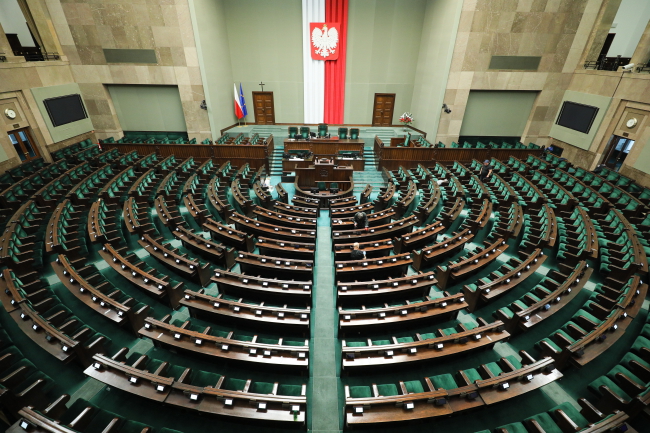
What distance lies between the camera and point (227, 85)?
1605 cm

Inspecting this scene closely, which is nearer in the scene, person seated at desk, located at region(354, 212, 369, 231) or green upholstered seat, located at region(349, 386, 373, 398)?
green upholstered seat, located at region(349, 386, 373, 398)

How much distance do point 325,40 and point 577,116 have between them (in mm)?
13188

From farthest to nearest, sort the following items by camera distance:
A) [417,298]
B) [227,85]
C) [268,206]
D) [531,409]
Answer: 1. [227,85]
2. [268,206]
3. [417,298]
4. [531,409]

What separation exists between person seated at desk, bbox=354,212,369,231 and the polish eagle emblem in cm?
1280

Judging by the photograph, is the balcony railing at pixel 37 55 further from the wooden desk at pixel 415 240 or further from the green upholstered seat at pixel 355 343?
the green upholstered seat at pixel 355 343

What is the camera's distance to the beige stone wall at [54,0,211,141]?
12609 mm

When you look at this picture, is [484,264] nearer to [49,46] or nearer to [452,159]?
[452,159]

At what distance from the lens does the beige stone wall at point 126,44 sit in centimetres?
1261

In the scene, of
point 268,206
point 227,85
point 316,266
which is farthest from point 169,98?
point 316,266

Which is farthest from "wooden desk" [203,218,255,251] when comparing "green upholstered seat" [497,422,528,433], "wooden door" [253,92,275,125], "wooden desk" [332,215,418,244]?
"wooden door" [253,92,275,125]

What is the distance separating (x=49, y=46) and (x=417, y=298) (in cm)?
1880

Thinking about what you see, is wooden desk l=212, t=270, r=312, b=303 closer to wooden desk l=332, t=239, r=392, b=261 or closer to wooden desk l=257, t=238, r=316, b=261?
wooden desk l=257, t=238, r=316, b=261

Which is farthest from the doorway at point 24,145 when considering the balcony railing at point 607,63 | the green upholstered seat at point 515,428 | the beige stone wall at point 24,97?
the balcony railing at point 607,63

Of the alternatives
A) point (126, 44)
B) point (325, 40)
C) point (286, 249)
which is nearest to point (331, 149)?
point (325, 40)
